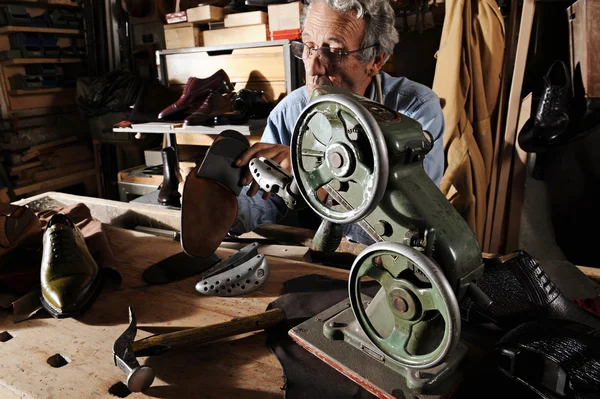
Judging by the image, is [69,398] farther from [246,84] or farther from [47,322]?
[246,84]

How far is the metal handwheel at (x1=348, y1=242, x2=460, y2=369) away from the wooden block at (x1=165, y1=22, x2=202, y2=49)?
2769mm

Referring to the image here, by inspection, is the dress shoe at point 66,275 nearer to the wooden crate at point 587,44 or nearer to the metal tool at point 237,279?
the metal tool at point 237,279

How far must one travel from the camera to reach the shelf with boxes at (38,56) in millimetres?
3625

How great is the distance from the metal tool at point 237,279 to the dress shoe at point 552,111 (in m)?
1.56

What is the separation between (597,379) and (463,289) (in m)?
0.20

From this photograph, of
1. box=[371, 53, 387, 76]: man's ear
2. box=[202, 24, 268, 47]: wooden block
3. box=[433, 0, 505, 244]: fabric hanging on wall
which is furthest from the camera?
box=[202, 24, 268, 47]: wooden block

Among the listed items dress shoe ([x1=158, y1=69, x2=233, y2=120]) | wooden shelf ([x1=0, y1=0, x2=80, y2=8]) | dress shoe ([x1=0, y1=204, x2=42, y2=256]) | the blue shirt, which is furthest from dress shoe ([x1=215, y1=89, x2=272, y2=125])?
wooden shelf ([x1=0, y1=0, x2=80, y2=8])

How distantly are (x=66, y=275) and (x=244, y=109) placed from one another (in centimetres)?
175

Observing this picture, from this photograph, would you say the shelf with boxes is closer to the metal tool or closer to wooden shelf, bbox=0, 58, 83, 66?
wooden shelf, bbox=0, 58, 83, 66

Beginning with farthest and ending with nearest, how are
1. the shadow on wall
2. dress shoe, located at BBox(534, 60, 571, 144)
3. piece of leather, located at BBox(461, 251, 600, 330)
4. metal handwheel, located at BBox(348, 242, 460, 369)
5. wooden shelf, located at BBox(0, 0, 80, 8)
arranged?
1. wooden shelf, located at BBox(0, 0, 80, 8)
2. the shadow on wall
3. dress shoe, located at BBox(534, 60, 571, 144)
4. piece of leather, located at BBox(461, 251, 600, 330)
5. metal handwheel, located at BBox(348, 242, 460, 369)

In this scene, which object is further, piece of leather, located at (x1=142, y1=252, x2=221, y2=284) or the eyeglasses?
the eyeglasses

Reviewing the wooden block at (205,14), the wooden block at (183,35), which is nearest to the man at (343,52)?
the wooden block at (205,14)

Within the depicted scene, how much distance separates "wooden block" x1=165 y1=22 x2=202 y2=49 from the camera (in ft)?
10.0

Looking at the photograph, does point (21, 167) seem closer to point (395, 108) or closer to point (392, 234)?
point (395, 108)
